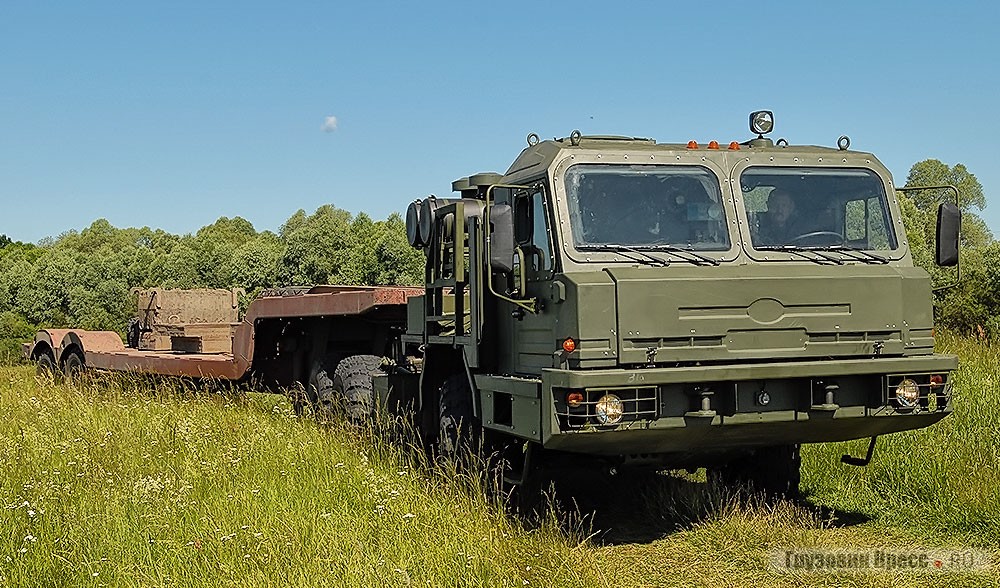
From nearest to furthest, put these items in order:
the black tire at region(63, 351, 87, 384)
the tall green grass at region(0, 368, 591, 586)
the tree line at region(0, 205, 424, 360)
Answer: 1. the tall green grass at region(0, 368, 591, 586)
2. the black tire at region(63, 351, 87, 384)
3. the tree line at region(0, 205, 424, 360)

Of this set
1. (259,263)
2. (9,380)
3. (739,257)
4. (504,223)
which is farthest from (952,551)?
(259,263)

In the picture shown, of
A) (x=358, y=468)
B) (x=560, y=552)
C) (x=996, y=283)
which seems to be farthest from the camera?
(x=996, y=283)

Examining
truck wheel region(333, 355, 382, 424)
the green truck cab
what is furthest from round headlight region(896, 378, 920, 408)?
truck wheel region(333, 355, 382, 424)

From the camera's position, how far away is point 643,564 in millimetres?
6758

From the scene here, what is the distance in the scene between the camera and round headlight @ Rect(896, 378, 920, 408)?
679cm

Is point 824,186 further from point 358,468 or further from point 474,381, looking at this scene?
point 358,468

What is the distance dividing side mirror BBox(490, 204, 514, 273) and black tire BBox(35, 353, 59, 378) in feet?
37.6

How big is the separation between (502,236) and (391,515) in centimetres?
170

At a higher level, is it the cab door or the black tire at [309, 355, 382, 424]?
the cab door

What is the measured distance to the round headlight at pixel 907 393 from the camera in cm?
679

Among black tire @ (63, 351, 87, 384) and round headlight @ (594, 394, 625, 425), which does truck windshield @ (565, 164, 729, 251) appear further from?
black tire @ (63, 351, 87, 384)

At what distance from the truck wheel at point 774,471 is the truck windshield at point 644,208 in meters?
1.94

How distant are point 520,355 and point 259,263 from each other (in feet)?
101

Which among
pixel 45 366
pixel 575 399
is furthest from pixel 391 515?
pixel 45 366
